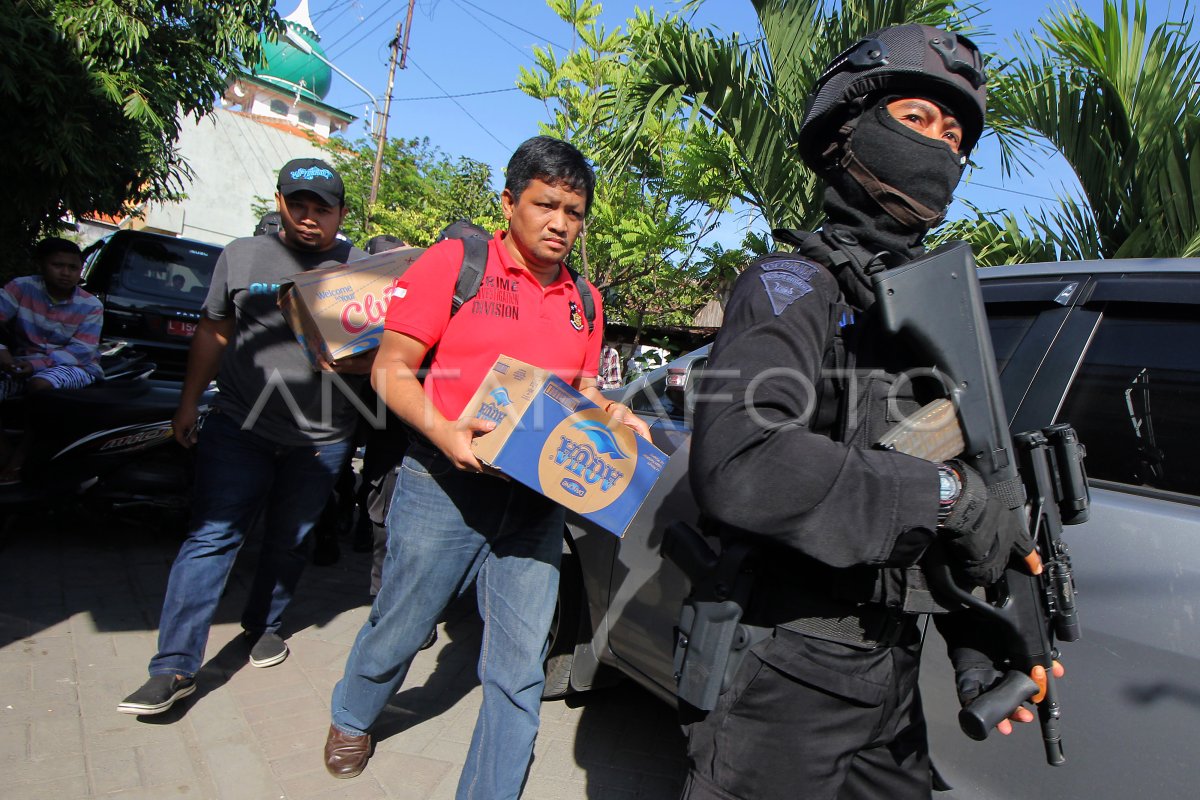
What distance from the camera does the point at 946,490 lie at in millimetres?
1207

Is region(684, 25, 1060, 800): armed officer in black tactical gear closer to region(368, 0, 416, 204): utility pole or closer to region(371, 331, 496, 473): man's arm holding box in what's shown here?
region(371, 331, 496, 473): man's arm holding box

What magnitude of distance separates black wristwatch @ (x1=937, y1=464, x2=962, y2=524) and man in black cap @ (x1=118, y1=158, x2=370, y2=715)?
197cm

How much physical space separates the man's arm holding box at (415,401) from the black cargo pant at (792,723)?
817 mm

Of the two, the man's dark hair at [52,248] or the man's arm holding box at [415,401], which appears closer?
the man's arm holding box at [415,401]

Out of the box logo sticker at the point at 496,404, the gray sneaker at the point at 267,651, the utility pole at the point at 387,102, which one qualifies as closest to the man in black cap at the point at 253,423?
the gray sneaker at the point at 267,651

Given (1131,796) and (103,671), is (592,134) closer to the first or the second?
(103,671)

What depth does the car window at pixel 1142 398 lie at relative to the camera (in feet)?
6.05

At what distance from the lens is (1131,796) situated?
1.62 m

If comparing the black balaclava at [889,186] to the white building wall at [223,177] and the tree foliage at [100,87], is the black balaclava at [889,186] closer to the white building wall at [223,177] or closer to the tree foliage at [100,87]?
the tree foliage at [100,87]

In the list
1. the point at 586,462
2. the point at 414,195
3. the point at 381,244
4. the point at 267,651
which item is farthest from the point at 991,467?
the point at 414,195

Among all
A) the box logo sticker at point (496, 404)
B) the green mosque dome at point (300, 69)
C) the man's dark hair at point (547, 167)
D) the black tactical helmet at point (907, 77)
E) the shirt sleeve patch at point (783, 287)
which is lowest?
the box logo sticker at point (496, 404)

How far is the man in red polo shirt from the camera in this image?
205 centimetres

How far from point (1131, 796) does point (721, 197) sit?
601 cm

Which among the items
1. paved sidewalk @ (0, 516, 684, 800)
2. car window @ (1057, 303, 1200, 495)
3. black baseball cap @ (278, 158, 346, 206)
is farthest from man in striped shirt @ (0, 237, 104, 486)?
car window @ (1057, 303, 1200, 495)
